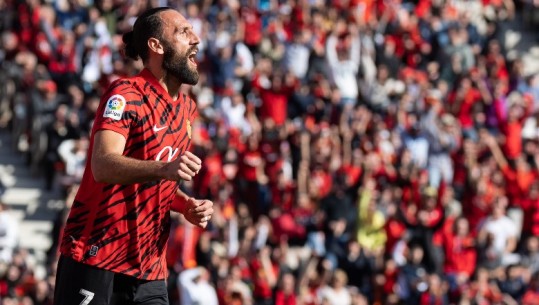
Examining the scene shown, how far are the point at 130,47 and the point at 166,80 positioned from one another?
0.26m

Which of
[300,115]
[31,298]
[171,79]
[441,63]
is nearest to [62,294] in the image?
[171,79]

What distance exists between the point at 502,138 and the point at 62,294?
1306 centimetres

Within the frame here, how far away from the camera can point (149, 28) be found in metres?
5.58

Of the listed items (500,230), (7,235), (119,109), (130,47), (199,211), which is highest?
(130,47)

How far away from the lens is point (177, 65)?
557 centimetres

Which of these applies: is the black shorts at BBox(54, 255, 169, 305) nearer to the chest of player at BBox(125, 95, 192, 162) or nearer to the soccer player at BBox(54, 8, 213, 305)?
the soccer player at BBox(54, 8, 213, 305)

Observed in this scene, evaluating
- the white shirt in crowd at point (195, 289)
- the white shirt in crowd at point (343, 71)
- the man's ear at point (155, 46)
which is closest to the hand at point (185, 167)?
the man's ear at point (155, 46)

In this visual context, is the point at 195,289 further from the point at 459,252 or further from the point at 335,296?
the point at 459,252

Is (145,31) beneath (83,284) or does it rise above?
above

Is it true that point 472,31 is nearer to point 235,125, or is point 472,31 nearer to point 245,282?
point 235,125

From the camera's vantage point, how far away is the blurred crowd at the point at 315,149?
47.3 feet

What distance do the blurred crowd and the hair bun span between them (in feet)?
25.5

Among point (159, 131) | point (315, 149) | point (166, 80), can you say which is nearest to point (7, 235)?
point (315, 149)

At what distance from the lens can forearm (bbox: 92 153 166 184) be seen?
497 cm
